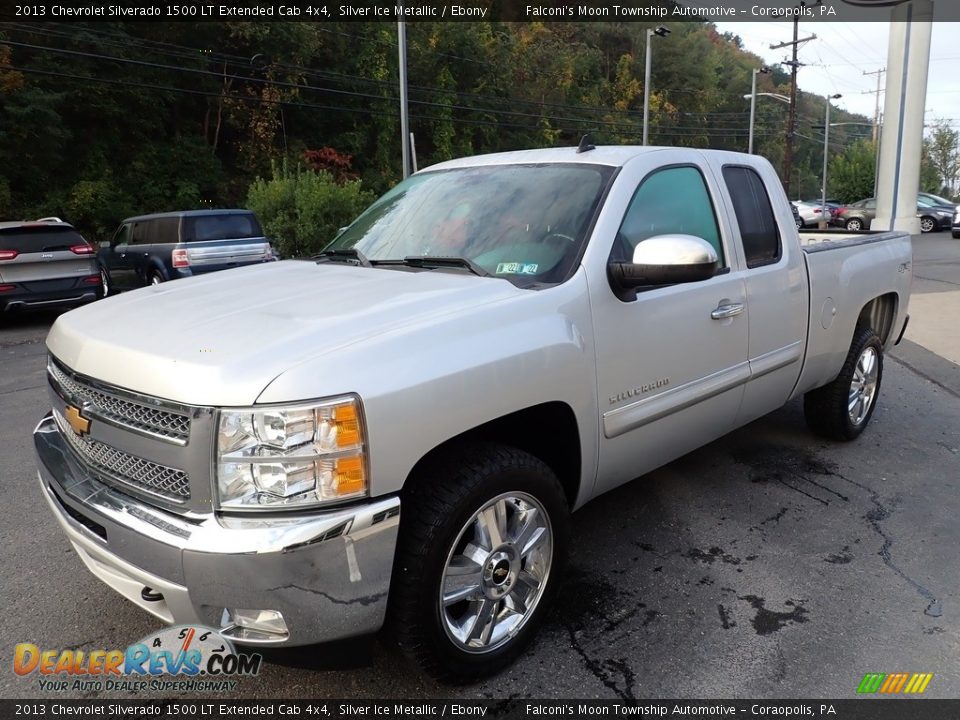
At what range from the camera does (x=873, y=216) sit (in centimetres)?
3183

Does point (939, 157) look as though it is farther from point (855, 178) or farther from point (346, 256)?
point (346, 256)

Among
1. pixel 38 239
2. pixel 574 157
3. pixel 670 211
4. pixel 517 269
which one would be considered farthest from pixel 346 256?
pixel 38 239

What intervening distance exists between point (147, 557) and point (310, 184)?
1703cm

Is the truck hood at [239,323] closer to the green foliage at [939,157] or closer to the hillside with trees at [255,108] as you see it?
the hillside with trees at [255,108]

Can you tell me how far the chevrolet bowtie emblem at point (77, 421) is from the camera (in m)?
2.48

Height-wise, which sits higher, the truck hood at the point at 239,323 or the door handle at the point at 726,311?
the truck hood at the point at 239,323

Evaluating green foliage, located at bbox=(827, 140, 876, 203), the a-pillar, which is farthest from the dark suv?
green foliage, located at bbox=(827, 140, 876, 203)

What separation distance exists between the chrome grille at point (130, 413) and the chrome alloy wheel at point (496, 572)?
91 cm

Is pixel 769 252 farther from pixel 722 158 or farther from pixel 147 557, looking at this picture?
pixel 147 557

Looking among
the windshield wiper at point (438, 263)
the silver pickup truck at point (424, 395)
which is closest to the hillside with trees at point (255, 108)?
the windshield wiper at point (438, 263)

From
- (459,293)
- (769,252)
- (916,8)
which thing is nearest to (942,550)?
(769,252)

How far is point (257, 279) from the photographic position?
3.31 metres

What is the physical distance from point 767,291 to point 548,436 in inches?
65.1

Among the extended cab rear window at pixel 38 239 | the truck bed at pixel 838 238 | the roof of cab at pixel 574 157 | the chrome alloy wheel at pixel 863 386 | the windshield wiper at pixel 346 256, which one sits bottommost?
the chrome alloy wheel at pixel 863 386
